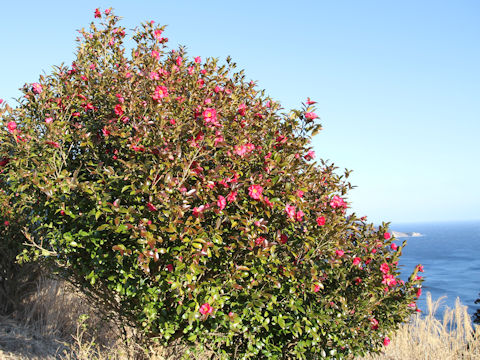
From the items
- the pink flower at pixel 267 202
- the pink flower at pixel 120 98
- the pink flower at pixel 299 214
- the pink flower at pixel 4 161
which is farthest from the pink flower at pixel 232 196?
the pink flower at pixel 4 161

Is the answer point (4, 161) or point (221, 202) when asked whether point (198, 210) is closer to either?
point (221, 202)

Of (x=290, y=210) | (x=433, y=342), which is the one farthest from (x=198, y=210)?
(x=433, y=342)

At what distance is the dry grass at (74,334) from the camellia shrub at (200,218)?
4.94 feet

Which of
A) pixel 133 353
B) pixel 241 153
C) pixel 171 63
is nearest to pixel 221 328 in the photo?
pixel 133 353

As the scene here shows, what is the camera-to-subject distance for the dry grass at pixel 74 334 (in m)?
5.31

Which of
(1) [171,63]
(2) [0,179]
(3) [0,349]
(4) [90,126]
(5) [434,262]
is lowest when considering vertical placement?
(5) [434,262]

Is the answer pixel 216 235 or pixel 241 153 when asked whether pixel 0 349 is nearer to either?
pixel 216 235

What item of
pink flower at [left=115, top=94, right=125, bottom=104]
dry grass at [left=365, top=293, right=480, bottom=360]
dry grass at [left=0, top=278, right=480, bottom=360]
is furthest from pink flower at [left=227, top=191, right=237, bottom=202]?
dry grass at [left=365, top=293, right=480, bottom=360]

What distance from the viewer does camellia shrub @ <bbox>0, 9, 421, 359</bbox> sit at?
137 inches

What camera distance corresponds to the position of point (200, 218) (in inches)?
135

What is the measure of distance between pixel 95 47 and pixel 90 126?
1.27 meters

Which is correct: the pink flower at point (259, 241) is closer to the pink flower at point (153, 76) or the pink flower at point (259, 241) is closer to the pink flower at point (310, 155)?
the pink flower at point (310, 155)

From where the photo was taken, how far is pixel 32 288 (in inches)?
251

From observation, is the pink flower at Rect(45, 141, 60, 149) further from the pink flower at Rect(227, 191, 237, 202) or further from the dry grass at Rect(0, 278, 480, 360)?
the dry grass at Rect(0, 278, 480, 360)
